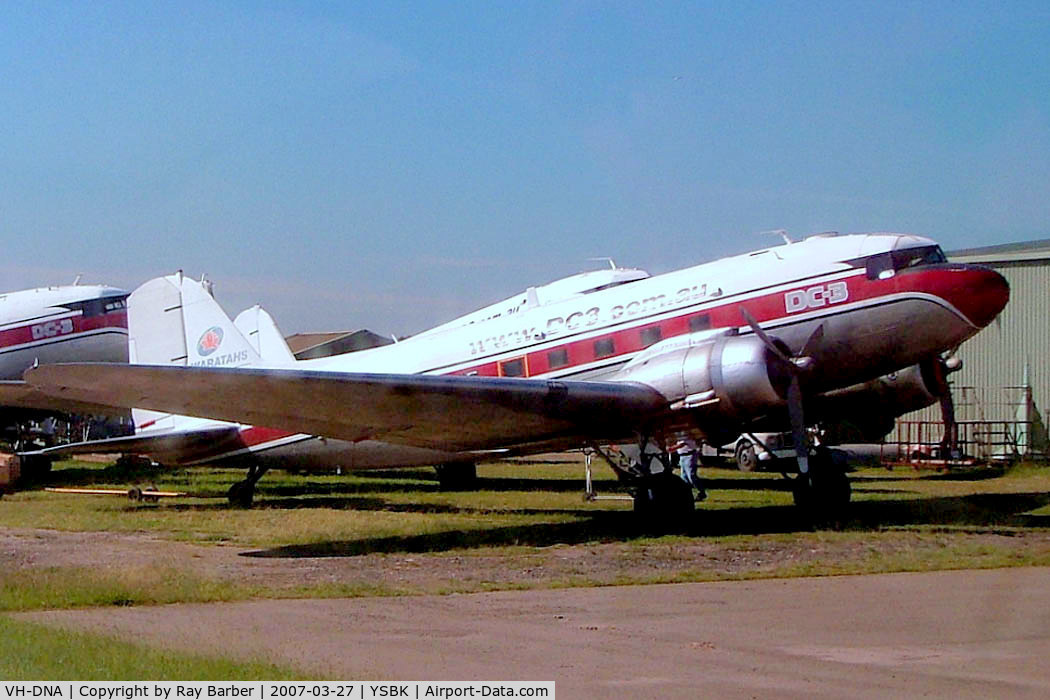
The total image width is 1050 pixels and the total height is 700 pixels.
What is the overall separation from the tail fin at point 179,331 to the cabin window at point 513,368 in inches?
172

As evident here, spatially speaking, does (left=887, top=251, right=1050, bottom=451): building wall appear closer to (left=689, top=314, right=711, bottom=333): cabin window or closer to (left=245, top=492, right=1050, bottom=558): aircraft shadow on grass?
(left=245, top=492, right=1050, bottom=558): aircraft shadow on grass

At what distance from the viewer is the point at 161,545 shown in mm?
13023

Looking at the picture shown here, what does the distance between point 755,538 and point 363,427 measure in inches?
185

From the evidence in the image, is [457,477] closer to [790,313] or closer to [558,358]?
[558,358]

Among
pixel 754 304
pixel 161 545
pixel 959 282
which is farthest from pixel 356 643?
pixel 959 282

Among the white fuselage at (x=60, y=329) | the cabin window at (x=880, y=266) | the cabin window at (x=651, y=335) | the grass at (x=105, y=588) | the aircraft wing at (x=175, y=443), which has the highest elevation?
the white fuselage at (x=60, y=329)

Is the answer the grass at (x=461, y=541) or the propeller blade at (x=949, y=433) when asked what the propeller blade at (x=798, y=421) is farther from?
the propeller blade at (x=949, y=433)

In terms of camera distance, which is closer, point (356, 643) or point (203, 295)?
point (356, 643)

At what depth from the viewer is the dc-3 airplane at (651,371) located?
1300 centimetres

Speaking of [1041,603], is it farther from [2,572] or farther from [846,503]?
[2,572]

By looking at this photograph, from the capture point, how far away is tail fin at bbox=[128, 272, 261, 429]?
1825 centimetres

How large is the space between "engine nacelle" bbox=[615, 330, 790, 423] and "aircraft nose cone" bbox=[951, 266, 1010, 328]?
2.30 m

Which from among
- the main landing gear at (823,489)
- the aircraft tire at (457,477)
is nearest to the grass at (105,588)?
the main landing gear at (823,489)

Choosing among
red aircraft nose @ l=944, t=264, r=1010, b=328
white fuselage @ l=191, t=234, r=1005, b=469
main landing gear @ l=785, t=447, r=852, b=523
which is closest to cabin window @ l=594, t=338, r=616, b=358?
white fuselage @ l=191, t=234, r=1005, b=469
